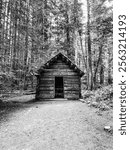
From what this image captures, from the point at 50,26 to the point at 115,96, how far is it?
21.3m

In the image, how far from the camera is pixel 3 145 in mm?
3814

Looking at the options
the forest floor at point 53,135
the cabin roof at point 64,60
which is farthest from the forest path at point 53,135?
the cabin roof at point 64,60

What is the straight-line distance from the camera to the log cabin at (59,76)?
1288 cm

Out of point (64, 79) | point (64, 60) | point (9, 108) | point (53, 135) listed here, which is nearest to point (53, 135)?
point (53, 135)

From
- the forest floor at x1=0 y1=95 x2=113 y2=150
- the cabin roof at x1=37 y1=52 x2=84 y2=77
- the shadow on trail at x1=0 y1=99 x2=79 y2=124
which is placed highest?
the cabin roof at x1=37 y1=52 x2=84 y2=77

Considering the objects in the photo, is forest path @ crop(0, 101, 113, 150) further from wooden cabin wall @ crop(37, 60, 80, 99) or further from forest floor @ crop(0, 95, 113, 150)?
wooden cabin wall @ crop(37, 60, 80, 99)

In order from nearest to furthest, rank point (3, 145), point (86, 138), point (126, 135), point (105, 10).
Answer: point (126, 135) → point (3, 145) → point (86, 138) → point (105, 10)

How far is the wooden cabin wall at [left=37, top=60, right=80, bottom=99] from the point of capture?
12891mm

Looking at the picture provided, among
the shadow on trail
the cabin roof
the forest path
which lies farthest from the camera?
the cabin roof

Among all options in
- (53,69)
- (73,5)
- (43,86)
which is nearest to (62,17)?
(73,5)

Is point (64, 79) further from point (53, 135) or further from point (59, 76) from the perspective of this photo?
point (53, 135)

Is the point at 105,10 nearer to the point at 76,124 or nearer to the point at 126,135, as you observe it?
the point at 76,124

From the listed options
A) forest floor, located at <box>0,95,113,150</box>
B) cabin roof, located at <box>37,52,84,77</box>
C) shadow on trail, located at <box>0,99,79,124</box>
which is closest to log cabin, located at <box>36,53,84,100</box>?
cabin roof, located at <box>37,52,84,77</box>

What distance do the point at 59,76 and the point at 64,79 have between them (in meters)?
0.64
